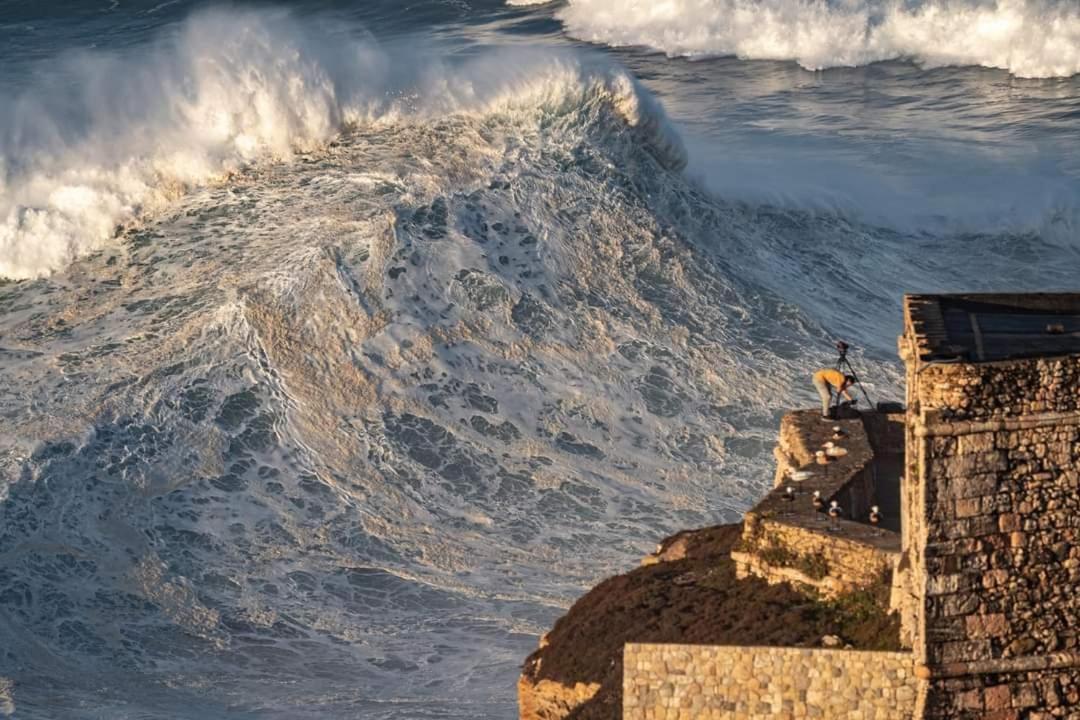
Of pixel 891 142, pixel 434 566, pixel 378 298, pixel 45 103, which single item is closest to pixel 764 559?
pixel 434 566

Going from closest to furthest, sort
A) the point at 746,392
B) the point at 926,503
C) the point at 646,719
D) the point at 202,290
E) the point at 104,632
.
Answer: the point at 926,503 < the point at 646,719 < the point at 104,632 < the point at 746,392 < the point at 202,290

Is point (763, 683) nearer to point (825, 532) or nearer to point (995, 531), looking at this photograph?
point (825, 532)

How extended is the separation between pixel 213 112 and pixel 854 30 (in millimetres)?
25209

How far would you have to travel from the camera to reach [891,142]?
5272cm

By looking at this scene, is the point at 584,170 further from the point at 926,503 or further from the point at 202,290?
the point at 926,503

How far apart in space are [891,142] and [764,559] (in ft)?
121

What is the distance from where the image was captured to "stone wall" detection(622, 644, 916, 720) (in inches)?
548

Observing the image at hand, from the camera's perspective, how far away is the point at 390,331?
34.5m

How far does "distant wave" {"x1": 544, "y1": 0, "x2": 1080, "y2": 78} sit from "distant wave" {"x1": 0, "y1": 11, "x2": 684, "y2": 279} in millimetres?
19897

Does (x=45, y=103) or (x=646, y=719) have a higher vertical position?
(x=646, y=719)

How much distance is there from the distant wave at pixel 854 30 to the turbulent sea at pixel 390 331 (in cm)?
704

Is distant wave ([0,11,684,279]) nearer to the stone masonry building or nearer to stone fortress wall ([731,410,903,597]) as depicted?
stone fortress wall ([731,410,903,597])

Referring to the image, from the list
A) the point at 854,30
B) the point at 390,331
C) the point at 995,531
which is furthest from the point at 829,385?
the point at 854,30

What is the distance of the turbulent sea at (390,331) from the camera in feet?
89.5
